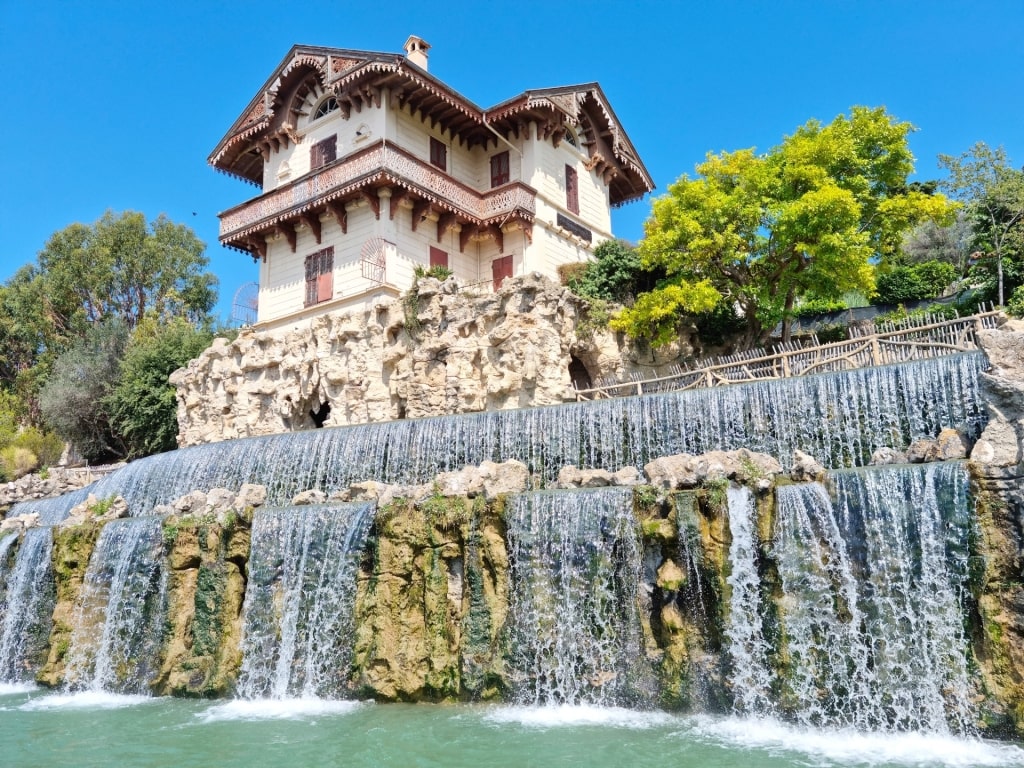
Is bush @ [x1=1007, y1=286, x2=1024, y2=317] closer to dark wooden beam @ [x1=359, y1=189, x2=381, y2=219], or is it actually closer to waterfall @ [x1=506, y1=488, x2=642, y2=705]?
waterfall @ [x1=506, y1=488, x2=642, y2=705]

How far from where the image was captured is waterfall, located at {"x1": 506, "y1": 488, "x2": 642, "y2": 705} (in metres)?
10.6

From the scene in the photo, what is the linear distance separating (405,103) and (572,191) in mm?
6606

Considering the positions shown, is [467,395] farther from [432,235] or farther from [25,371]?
[25,371]

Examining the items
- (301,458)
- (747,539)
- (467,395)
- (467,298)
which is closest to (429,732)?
(747,539)

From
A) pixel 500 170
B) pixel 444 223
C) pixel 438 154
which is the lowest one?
pixel 444 223

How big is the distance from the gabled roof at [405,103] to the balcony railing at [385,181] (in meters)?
2.54

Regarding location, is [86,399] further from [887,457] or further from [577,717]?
[887,457]

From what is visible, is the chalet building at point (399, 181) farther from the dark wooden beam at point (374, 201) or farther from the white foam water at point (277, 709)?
the white foam water at point (277, 709)

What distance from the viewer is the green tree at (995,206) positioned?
80.2 ft

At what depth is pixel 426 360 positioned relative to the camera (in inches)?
907

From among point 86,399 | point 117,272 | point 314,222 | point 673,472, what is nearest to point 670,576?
point 673,472

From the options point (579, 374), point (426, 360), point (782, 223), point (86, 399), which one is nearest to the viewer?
point (782, 223)

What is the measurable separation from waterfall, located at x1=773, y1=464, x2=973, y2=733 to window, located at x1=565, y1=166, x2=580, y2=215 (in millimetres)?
19665

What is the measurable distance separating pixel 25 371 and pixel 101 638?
111ft
